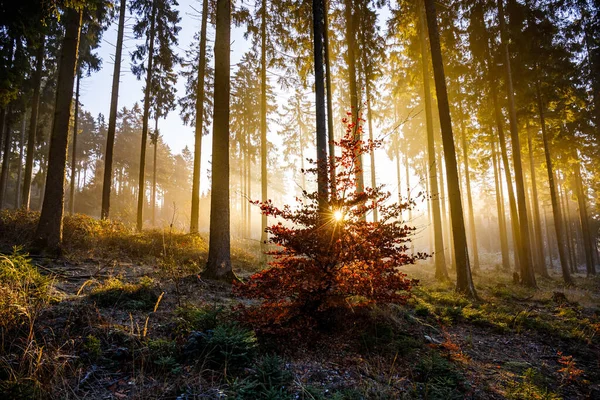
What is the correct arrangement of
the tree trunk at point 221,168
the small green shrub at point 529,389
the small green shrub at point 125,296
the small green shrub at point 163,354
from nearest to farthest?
the small green shrub at point 163,354
the small green shrub at point 529,389
the small green shrub at point 125,296
the tree trunk at point 221,168

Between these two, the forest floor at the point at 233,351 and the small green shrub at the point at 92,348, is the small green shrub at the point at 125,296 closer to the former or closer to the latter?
the forest floor at the point at 233,351

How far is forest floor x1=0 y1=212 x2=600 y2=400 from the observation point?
2.82 m

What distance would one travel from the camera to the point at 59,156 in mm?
7754

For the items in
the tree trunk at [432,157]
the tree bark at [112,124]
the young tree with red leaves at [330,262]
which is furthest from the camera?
the tree bark at [112,124]

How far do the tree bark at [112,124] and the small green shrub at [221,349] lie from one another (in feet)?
40.6

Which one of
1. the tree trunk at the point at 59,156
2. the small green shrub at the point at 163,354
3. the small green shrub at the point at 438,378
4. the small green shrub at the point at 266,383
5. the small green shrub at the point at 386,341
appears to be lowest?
the small green shrub at the point at 438,378

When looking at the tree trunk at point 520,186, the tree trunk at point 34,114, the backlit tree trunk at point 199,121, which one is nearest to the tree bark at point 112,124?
the tree trunk at point 34,114

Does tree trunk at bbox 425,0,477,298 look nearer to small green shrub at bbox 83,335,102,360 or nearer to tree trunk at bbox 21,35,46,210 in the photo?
small green shrub at bbox 83,335,102,360

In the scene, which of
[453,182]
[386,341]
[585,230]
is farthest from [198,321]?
[585,230]

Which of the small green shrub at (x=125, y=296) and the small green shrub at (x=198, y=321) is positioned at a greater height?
the small green shrub at (x=125, y=296)

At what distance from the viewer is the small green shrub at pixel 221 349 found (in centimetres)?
325

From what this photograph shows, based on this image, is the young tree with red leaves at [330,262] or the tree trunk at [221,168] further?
the tree trunk at [221,168]

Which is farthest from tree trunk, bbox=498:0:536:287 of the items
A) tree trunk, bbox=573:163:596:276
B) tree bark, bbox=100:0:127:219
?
tree bark, bbox=100:0:127:219

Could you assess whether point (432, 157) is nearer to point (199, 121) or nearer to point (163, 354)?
point (199, 121)
